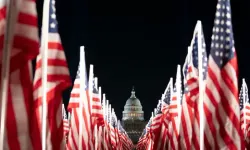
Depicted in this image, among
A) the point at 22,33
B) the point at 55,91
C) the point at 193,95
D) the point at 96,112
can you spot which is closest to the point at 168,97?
the point at 96,112

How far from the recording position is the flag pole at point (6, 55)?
23.3 feet

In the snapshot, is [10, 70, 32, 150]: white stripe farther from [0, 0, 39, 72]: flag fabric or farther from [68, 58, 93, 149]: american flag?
[68, 58, 93, 149]: american flag

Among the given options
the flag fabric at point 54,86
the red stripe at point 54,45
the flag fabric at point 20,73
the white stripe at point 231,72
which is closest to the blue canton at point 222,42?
the white stripe at point 231,72

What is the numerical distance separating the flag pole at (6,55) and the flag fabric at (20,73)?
0.36 ft

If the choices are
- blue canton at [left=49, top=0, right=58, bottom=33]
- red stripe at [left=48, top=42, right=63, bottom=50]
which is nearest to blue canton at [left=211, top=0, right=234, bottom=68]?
red stripe at [left=48, top=42, right=63, bottom=50]

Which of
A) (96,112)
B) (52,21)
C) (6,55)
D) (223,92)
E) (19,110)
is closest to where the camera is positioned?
(6,55)

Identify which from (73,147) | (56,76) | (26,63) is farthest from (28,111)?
(73,147)

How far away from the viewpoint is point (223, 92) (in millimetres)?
11297

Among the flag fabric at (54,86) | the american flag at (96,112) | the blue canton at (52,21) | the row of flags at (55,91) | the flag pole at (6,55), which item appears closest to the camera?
the flag pole at (6,55)

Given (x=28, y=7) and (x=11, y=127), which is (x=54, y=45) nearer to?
(x=28, y=7)

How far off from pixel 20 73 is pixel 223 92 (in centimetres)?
485

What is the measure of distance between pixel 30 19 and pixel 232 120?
16.5 ft

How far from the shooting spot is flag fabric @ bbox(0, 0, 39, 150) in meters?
7.74

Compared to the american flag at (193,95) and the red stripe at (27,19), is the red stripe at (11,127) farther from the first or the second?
the american flag at (193,95)
